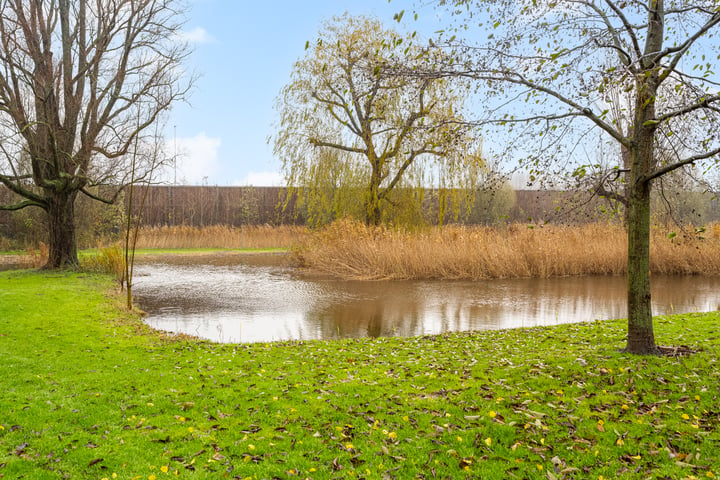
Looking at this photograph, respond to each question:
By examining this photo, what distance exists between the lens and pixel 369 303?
33.1 ft

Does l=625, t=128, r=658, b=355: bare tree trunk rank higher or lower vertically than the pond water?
higher

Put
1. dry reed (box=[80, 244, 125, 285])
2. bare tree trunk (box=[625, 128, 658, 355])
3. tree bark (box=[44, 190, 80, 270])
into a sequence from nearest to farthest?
bare tree trunk (box=[625, 128, 658, 355]) < dry reed (box=[80, 244, 125, 285]) < tree bark (box=[44, 190, 80, 270])

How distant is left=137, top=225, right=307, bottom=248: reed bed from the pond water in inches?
345

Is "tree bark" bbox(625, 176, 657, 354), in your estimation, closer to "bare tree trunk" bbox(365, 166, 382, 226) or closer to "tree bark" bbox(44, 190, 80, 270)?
"bare tree trunk" bbox(365, 166, 382, 226)

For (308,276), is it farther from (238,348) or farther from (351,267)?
(238,348)

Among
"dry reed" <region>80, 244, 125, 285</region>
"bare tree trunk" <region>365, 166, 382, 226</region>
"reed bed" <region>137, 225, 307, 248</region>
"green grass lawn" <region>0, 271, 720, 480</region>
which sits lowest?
"green grass lawn" <region>0, 271, 720, 480</region>

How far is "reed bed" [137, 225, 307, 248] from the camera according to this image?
23.3 metres

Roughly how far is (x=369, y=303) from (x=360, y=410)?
613 centimetres

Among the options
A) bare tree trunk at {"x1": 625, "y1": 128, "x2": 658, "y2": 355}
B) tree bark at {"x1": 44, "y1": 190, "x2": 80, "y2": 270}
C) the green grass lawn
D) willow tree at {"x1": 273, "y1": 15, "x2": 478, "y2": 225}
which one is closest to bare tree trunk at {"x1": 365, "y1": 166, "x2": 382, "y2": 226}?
willow tree at {"x1": 273, "y1": 15, "x2": 478, "y2": 225}

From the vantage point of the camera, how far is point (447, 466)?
125 inches

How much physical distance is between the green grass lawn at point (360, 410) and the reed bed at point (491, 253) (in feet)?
24.0

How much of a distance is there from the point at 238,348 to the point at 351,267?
8131 mm

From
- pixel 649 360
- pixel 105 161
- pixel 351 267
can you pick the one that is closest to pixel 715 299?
pixel 649 360

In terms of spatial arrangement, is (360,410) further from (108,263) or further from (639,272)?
(108,263)
